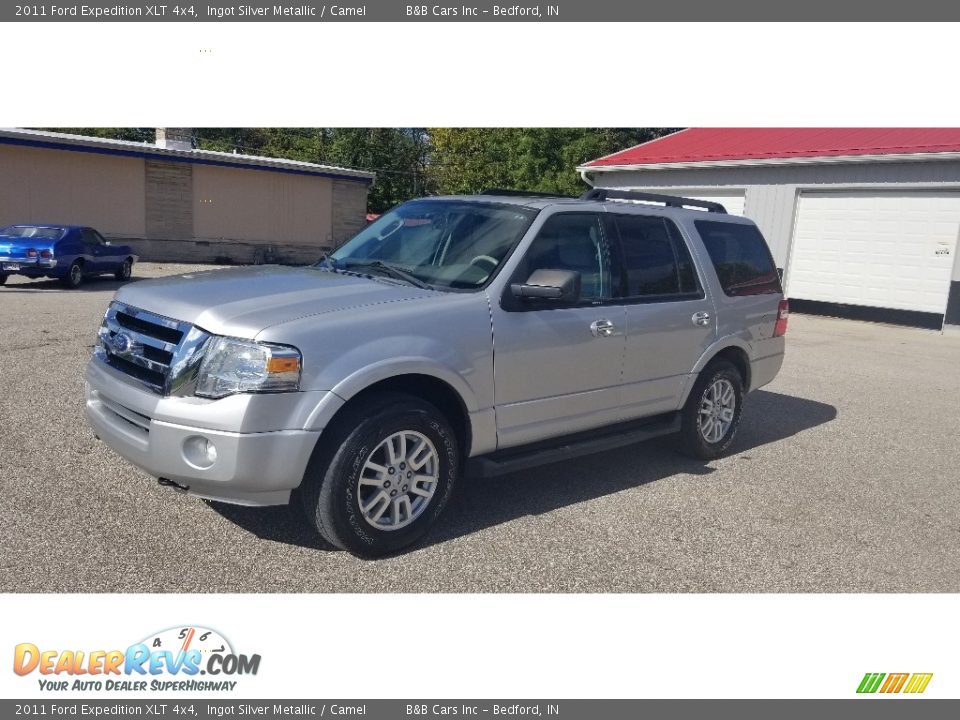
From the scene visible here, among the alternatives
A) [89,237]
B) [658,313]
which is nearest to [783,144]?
[658,313]

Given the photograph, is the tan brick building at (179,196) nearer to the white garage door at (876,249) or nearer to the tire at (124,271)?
the tire at (124,271)

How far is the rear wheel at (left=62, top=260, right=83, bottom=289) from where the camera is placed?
56.0ft

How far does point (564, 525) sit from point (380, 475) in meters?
1.27

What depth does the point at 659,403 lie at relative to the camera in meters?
5.77

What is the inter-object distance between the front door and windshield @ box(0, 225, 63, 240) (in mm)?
15189

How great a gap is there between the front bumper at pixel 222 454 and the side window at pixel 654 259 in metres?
2.66

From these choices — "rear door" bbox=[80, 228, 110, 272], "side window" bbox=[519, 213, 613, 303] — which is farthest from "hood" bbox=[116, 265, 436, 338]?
"rear door" bbox=[80, 228, 110, 272]

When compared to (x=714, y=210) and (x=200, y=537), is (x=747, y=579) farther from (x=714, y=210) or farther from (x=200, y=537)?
(x=714, y=210)

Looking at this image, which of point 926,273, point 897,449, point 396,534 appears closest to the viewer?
point 396,534

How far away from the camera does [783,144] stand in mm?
19438

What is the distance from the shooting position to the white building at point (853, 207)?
1616 cm

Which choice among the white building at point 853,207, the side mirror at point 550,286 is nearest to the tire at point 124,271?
the white building at point 853,207

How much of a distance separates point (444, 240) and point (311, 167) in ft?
93.1

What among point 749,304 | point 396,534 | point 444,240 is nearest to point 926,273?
point 749,304
